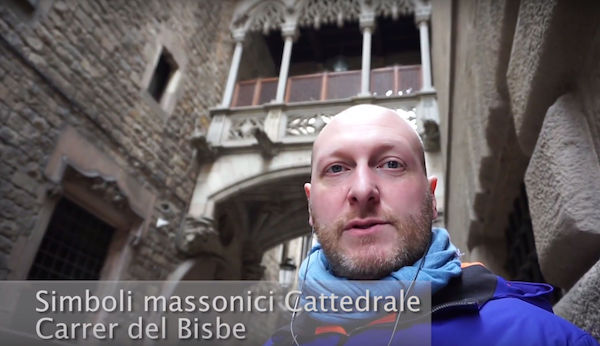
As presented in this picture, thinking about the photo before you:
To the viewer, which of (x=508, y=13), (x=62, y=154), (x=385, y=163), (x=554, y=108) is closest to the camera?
(x=385, y=163)

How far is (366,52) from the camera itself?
775 cm

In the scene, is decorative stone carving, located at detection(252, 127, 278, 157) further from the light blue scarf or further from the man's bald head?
the light blue scarf

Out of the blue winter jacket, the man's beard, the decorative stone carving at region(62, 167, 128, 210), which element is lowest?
the blue winter jacket

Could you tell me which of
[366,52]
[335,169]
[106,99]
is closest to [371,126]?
[335,169]

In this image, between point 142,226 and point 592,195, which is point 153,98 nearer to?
point 142,226

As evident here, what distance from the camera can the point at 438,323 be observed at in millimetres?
671

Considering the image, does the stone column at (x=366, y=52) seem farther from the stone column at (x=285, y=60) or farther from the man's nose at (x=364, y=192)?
the man's nose at (x=364, y=192)

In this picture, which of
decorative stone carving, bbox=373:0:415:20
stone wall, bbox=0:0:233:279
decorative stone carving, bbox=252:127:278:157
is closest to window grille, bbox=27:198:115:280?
stone wall, bbox=0:0:233:279

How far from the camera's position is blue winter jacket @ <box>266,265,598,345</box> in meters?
0.61

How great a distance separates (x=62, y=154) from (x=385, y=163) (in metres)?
4.50

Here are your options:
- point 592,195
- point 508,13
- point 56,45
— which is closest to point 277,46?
point 56,45

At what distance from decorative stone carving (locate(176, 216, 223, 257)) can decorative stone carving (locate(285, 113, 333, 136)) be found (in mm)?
2183

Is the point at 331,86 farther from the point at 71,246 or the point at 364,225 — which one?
the point at 364,225

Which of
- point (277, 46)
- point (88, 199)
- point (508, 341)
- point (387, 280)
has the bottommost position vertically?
point (508, 341)
